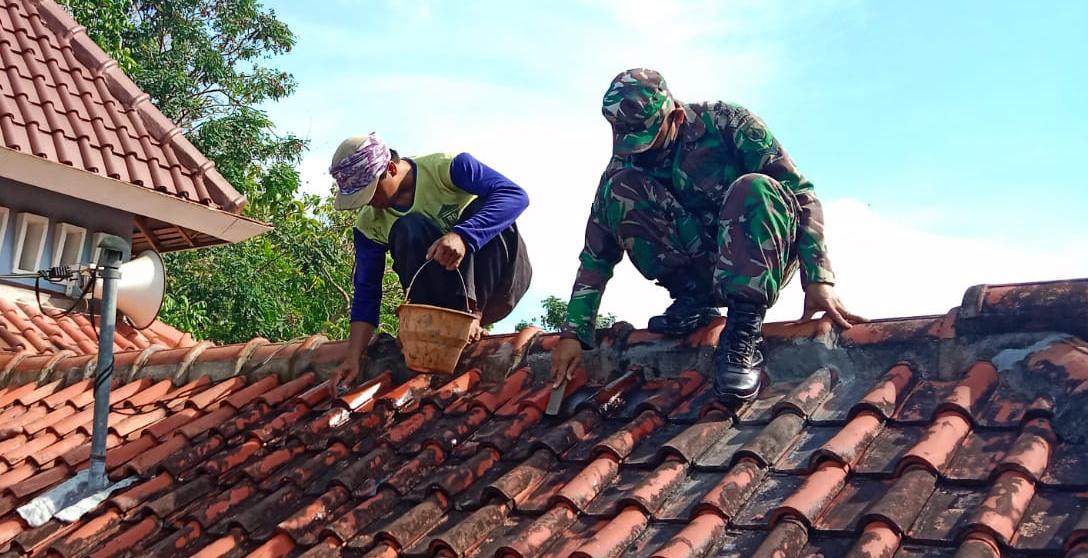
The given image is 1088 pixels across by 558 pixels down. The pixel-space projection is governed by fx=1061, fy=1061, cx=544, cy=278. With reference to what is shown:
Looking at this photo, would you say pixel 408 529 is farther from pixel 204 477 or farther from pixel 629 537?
pixel 204 477

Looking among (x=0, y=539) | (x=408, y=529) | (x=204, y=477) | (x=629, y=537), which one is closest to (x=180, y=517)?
(x=204, y=477)

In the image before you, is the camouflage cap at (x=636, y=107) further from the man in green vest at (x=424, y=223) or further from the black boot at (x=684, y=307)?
the man in green vest at (x=424, y=223)

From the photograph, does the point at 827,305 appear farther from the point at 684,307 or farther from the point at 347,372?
the point at 347,372

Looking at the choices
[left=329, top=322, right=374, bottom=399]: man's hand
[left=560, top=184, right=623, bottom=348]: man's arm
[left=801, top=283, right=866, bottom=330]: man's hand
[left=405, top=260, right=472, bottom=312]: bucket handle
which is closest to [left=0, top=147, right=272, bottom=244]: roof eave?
[left=329, top=322, right=374, bottom=399]: man's hand

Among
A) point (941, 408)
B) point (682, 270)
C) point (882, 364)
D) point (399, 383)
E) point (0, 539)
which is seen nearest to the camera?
point (941, 408)

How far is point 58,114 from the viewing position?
24.8 ft

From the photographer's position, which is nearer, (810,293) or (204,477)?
(810,293)

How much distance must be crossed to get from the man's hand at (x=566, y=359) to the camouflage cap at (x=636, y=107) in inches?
30.8

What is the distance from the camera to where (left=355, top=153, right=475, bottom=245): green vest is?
188 inches

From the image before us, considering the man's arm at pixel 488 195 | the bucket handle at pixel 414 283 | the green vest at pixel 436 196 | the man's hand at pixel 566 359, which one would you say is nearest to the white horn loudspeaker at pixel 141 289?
the green vest at pixel 436 196

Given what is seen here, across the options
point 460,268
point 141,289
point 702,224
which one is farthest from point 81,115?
point 702,224

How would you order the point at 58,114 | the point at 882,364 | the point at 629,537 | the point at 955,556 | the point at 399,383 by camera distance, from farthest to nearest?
the point at 58,114, the point at 399,383, the point at 882,364, the point at 629,537, the point at 955,556

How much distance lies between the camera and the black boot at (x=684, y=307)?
4238 mm

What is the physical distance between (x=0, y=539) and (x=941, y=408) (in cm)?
347
